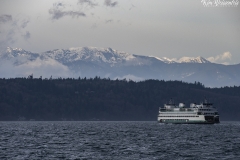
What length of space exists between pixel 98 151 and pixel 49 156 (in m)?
16.4

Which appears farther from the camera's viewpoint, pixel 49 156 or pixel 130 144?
pixel 130 144

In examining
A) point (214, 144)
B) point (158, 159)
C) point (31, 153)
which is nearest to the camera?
point (158, 159)

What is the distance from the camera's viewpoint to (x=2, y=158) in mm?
135000

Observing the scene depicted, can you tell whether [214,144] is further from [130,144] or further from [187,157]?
[187,157]

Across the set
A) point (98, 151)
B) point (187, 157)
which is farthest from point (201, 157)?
point (98, 151)

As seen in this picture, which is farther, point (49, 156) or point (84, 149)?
point (84, 149)

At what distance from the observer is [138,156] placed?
139 metres

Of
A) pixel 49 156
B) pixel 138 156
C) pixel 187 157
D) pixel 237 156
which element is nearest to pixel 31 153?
pixel 49 156

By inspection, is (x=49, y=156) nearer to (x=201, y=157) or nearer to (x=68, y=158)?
(x=68, y=158)

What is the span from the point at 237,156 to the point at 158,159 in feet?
59.2

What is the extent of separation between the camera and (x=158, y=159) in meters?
133

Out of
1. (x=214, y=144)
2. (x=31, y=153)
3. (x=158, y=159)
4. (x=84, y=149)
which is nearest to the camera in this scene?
(x=158, y=159)

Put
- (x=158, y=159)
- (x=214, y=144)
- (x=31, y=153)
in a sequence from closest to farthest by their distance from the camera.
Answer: (x=158, y=159)
(x=31, y=153)
(x=214, y=144)

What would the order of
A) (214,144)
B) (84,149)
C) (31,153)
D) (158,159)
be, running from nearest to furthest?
1. (158,159)
2. (31,153)
3. (84,149)
4. (214,144)
